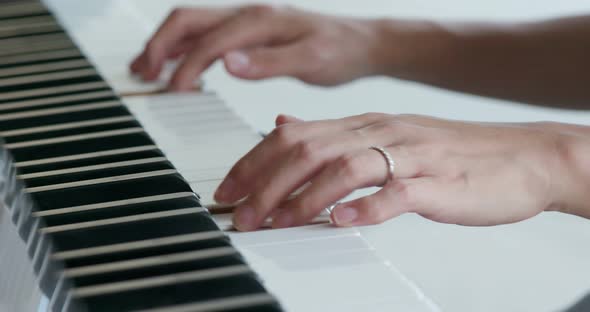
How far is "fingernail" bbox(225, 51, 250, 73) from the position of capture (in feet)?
3.59

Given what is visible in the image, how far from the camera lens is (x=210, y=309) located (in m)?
0.46

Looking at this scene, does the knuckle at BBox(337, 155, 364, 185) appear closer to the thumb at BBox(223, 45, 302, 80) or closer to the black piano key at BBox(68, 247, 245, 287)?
the black piano key at BBox(68, 247, 245, 287)

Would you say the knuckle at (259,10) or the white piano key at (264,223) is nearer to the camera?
the white piano key at (264,223)

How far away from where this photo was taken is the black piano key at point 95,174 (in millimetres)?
662

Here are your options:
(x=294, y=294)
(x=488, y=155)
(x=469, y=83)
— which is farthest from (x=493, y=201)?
(x=469, y=83)

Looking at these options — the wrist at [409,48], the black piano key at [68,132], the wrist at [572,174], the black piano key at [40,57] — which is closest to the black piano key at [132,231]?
the black piano key at [68,132]

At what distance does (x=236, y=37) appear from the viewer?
1117 mm

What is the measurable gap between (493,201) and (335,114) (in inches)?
48.5

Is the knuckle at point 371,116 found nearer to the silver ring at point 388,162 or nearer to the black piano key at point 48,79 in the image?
the silver ring at point 388,162

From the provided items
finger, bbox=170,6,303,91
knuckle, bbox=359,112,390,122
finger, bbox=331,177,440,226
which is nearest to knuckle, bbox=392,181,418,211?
finger, bbox=331,177,440,226

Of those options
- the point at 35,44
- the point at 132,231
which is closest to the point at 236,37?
the point at 35,44

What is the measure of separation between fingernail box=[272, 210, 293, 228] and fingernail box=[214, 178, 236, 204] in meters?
0.05

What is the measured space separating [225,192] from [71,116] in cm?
21

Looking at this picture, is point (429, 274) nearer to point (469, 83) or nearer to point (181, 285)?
point (469, 83)
